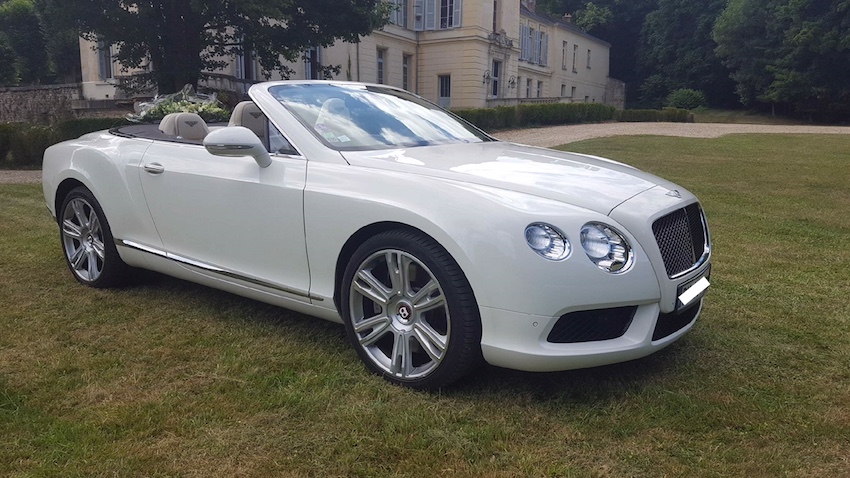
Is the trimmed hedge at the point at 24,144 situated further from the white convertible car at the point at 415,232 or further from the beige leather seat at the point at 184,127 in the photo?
the white convertible car at the point at 415,232

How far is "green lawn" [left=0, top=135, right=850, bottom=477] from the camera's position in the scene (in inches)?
98.8

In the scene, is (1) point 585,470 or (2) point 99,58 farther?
(2) point 99,58

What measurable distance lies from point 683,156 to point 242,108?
502 inches

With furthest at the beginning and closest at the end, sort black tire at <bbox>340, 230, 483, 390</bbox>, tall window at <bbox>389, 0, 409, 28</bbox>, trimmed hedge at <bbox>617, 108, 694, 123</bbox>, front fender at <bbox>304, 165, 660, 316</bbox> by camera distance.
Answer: tall window at <bbox>389, 0, 409, 28</bbox> → trimmed hedge at <bbox>617, 108, 694, 123</bbox> → black tire at <bbox>340, 230, 483, 390</bbox> → front fender at <bbox>304, 165, 660, 316</bbox>

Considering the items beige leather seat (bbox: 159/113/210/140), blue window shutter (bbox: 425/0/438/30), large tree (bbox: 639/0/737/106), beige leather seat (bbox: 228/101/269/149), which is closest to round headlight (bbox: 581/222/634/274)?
beige leather seat (bbox: 228/101/269/149)

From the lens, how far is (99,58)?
92.9 ft

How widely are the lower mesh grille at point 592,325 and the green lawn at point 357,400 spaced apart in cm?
32

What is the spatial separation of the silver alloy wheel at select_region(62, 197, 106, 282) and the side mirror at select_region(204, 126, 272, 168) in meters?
1.64

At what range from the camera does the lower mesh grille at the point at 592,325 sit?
9.18 feet

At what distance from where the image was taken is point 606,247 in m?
2.81

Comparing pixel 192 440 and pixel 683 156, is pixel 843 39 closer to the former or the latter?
pixel 683 156

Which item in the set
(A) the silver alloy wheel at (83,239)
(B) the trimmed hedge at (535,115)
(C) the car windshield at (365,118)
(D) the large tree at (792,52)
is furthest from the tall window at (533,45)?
(A) the silver alloy wheel at (83,239)

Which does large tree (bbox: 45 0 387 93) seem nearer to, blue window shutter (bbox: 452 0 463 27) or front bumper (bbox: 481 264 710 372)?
front bumper (bbox: 481 264 710 372)

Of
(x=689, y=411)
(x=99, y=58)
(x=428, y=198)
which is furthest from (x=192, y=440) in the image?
(x=99, y=58)
